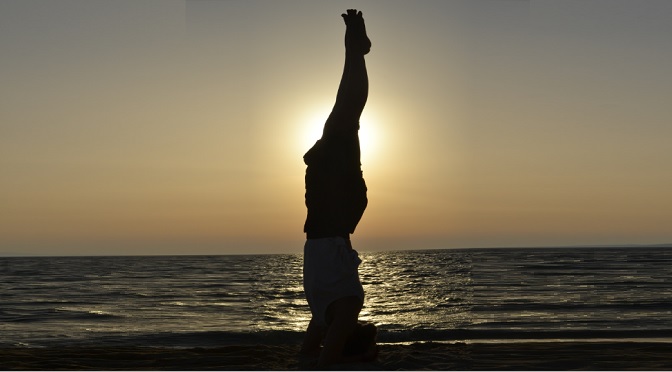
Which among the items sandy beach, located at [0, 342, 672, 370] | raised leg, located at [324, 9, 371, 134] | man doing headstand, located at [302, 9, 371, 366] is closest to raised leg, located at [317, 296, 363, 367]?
man doing headstand, located at [302, 9, 371, 366]

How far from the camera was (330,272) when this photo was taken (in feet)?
22.7

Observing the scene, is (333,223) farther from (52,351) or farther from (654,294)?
(654,294)

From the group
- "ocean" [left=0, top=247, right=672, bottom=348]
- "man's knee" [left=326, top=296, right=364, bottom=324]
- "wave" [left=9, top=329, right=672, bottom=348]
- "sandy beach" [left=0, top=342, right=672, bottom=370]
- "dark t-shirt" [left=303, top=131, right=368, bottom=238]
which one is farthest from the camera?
"ocean" [left=0, top=247, right=672, bottom=348]

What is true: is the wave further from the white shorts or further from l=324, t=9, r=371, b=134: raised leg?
l=324, t=9, r=371, b=134: raised leg

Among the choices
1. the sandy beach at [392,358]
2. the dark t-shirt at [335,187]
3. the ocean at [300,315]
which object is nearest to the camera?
the dark t-shirt at [335,187]

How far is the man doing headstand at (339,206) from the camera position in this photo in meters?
6.88

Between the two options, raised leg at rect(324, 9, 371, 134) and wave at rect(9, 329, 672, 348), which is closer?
raised leg at rect(324, 9, 371, 134)

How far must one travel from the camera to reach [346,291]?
689cm

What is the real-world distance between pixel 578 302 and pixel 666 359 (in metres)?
16.4

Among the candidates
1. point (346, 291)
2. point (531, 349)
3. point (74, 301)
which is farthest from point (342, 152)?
point (74, 301)

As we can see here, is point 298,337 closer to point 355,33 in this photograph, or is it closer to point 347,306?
point 347,306

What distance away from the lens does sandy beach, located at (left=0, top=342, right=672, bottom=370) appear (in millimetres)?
8016

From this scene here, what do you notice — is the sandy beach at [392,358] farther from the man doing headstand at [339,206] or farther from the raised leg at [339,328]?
the man doing headstand at [339,206]

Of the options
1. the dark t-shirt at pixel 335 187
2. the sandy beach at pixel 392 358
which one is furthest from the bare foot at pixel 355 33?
the sandy beach at pixel 392 358
